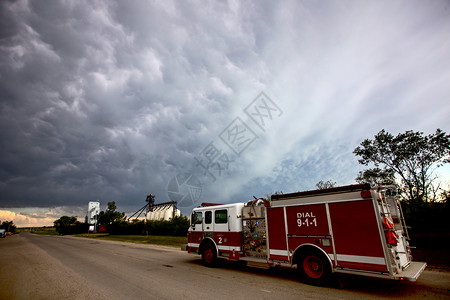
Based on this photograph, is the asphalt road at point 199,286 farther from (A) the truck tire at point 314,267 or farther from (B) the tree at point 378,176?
(B) the tree at point 378,176

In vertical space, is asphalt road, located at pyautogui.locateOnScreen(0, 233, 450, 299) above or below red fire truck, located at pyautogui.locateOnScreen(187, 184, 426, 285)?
below

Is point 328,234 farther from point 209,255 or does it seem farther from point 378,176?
point 378,176

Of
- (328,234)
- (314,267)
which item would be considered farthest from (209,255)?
(328,234)

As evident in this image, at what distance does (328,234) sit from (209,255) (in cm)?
581

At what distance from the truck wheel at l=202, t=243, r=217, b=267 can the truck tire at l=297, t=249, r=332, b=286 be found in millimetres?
4224

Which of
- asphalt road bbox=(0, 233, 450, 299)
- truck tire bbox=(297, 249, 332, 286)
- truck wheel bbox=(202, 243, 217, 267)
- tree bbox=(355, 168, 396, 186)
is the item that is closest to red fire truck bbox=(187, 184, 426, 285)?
truck tire bbox=(297, 249, 332, 286)

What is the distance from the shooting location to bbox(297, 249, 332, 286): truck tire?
650 centimetres

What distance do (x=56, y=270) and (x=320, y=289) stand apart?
10950 mm

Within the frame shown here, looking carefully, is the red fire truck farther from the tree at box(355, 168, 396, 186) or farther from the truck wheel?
the tree at box(355, 168, 396, 186)

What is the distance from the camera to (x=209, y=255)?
10133mm

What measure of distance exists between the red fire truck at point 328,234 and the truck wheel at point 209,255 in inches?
32.3

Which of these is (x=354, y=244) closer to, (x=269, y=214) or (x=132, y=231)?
(x=269, y=214)

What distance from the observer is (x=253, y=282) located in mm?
7246

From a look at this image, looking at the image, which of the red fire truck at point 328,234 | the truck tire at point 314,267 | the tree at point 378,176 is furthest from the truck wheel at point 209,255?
the tree at point 378,176
